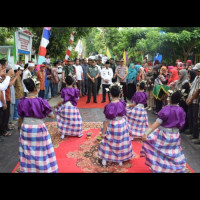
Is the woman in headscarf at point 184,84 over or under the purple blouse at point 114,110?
over

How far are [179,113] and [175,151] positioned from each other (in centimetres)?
62

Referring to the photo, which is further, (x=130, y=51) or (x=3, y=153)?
(x=130, y=51)

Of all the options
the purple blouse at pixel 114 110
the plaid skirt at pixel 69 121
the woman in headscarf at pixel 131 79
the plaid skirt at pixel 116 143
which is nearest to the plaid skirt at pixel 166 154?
the plaid skirt at pixel 116 143

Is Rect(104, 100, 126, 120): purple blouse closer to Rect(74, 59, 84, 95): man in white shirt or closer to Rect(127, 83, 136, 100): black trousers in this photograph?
Rect(127, 83, 136, 100): black trousers

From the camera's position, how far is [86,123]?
6.70 meters

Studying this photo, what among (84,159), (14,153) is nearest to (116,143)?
(84,159)

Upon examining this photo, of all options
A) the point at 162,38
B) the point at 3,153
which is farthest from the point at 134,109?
the point at 162,38

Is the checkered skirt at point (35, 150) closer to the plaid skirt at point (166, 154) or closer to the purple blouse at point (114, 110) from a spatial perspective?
the purple blouse at point (114, 110)

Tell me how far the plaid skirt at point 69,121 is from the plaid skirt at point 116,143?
5.07 feet

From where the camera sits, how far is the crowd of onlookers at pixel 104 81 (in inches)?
209

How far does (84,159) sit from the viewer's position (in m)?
4.27

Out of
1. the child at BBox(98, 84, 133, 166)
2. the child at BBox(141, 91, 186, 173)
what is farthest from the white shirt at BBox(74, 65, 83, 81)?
the child at BBox(141, 91, 186, 173)

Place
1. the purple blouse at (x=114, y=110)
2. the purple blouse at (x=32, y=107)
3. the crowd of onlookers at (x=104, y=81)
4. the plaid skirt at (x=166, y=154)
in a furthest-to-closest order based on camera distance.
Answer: the crowd of onlookers at (x=104, y=81), the purple blouse at (x=114, y=110), the plaid skirt at (x=166, y=154), the purple blouse at (x=32, y=107)
